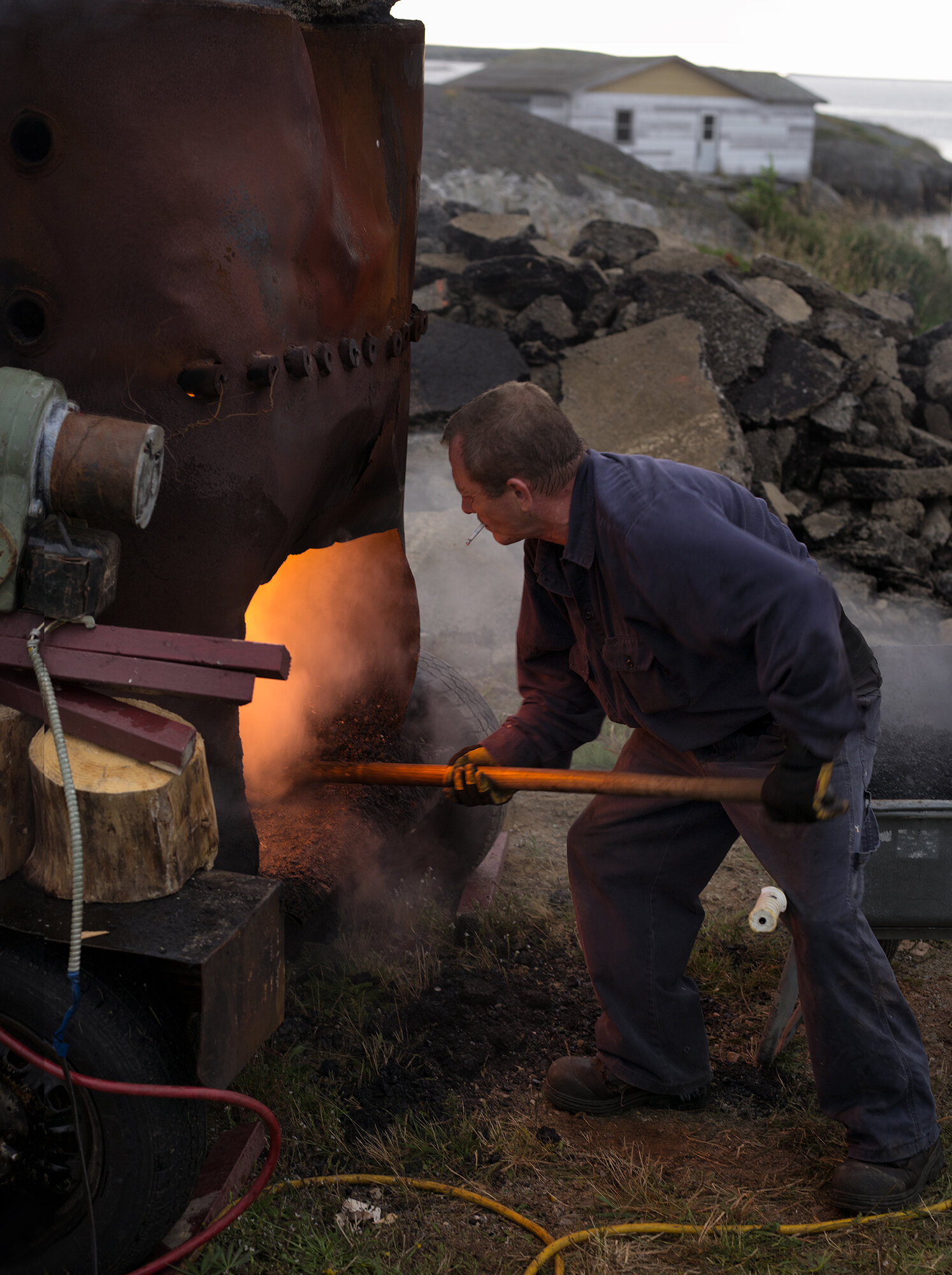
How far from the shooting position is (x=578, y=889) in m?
2.88

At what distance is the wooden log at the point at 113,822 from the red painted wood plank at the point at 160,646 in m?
0.14

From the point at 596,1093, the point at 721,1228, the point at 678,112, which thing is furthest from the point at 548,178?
the point at 721,1228

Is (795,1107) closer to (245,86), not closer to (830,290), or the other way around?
(245,86)

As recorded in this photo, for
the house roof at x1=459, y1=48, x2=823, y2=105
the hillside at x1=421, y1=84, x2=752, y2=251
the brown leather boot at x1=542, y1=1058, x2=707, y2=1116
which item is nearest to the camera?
the brown leather boot at x1=542, y1=1058, x2=707, y2=1116

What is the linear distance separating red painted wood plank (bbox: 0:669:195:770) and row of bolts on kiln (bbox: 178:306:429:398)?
674mm

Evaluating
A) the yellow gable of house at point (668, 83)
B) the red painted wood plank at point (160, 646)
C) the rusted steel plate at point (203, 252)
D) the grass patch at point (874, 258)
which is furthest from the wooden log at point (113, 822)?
the yellow gable of house at point (668, 83)

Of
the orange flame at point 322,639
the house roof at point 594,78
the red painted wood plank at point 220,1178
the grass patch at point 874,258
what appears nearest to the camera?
the red painted wood plank at point 220,1178

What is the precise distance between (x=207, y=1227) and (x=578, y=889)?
1179mm

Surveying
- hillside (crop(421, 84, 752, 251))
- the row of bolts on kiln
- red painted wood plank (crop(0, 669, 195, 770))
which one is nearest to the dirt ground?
red painted wood plank (crop(0, 669, 195, 770))

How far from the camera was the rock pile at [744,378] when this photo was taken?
290 inches

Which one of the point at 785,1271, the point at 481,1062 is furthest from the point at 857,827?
the point at 481,1062

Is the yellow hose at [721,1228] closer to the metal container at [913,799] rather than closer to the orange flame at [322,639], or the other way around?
the metal container at [913,799]

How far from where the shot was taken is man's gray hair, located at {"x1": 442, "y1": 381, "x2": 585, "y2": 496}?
2381mm

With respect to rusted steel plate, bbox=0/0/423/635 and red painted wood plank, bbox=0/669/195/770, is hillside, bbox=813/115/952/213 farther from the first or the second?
red painted wood plank, bbox=0/669/195/770
